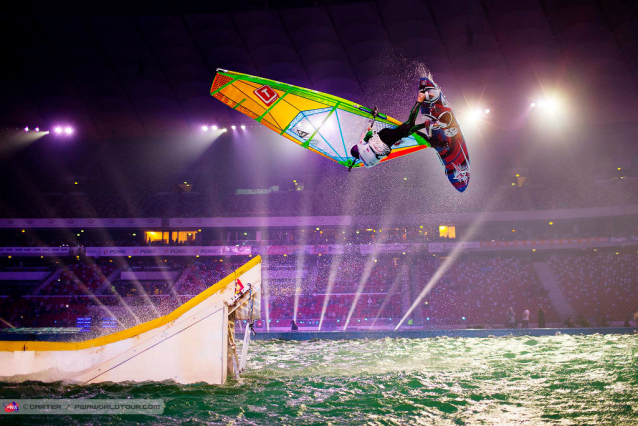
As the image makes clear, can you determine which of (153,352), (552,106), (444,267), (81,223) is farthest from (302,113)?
(81,223)

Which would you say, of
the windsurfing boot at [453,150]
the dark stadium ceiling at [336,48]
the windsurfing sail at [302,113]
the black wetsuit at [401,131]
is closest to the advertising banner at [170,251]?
the dark stadium ceiling at [336,48]

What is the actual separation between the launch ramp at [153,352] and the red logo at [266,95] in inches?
154

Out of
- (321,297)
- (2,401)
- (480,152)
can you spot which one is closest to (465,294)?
(321,297)

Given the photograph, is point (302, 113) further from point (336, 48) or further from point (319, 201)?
point (319, 201)

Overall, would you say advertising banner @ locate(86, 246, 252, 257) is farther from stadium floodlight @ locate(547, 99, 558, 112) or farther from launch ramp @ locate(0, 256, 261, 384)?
launch ramp @ locate(0, 256, 261, 384)

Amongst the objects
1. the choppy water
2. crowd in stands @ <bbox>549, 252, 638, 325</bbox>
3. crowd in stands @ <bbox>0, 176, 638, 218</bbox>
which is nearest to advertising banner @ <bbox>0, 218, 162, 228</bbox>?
crowd in stands @ <bbox>0, 176, 638, 218</bbox>

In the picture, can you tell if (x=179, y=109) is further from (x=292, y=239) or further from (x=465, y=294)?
(x=465, y=294)

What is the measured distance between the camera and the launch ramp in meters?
6.82

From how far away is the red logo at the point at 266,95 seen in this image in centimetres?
840

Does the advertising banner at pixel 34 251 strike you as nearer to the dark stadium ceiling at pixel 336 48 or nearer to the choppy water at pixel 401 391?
the dark stadium ceiling at pixel 336 48

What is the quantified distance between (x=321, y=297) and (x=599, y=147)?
2796cm

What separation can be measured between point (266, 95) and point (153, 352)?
5331mm

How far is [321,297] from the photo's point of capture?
27.4m

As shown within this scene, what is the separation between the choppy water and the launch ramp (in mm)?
198
